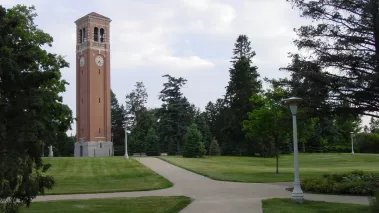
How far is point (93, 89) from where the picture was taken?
62812mm

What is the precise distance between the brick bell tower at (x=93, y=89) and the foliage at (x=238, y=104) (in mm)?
18240

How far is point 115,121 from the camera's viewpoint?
80.6m

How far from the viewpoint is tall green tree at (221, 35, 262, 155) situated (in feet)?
202

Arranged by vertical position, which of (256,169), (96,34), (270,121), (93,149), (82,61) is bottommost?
(256,169)

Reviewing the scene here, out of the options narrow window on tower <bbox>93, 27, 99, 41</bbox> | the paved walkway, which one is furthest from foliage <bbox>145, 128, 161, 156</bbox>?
the paved walkway

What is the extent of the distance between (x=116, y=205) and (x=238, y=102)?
51069 mm

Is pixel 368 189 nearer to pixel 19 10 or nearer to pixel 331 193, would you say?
pixel 331 193

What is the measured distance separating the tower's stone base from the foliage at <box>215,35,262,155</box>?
17906mm

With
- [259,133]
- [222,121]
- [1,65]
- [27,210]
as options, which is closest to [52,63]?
[27,210]

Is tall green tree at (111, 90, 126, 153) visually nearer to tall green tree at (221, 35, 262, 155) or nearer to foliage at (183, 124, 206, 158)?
tall green tree at (221, 35, 262, 155)

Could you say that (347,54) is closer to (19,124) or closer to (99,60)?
(19,124)

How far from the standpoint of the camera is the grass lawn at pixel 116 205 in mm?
11703

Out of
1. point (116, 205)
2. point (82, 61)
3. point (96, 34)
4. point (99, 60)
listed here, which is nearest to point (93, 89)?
point (99, 60)

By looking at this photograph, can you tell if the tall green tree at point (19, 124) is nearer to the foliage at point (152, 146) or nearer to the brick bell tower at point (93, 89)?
the foliage at point (152, 146)
